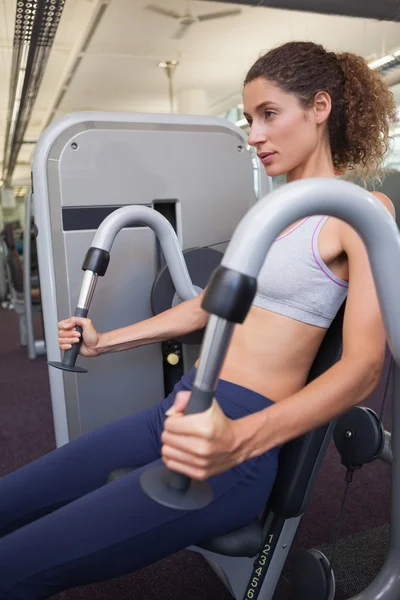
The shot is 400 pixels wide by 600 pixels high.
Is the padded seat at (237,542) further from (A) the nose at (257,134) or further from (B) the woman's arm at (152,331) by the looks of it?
(A) the nose at (257,134)

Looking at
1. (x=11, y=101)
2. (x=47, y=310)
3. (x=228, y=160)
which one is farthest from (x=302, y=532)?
(x=11, y=101)

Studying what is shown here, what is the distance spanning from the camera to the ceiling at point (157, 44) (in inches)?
207

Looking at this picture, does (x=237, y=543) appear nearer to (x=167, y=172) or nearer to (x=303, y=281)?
(x=303, y=281)

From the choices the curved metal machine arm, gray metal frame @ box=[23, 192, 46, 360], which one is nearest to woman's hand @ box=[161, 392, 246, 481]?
the curved metal machine arm

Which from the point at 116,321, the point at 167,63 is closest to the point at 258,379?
the point at 116,321

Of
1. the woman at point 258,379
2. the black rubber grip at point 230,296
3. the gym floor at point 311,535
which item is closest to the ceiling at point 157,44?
the gym floor at point 311,535

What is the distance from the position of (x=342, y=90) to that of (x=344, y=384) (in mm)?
615

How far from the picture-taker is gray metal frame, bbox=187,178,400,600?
0.53m

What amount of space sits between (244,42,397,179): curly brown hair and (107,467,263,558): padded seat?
734 mm

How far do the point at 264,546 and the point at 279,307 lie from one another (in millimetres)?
440

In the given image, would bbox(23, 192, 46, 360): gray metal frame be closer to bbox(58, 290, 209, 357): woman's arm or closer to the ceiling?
the ceiling

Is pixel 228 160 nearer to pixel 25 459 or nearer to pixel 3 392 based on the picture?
pixel 25 459

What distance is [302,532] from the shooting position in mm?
1803

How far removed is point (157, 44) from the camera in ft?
20.0
